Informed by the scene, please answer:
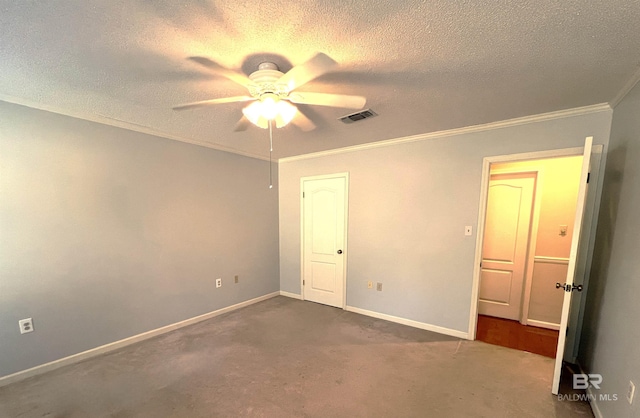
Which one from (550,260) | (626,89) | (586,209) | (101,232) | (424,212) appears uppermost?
(626,89)

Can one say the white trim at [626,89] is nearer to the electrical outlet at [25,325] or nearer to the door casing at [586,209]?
the door casing at [586,209]

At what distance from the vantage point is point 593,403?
A: 5.91ft

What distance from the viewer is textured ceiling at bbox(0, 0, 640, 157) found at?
43.5 inches

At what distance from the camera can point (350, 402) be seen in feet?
6.21

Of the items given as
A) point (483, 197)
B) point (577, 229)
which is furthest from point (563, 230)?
point (577, 229)

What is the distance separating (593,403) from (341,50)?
303cm

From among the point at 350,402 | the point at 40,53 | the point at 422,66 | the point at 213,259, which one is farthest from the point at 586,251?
the point at 40,53

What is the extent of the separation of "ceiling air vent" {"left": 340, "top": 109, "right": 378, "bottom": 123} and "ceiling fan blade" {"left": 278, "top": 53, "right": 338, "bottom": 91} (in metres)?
0.98

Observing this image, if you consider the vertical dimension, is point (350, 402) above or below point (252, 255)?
below

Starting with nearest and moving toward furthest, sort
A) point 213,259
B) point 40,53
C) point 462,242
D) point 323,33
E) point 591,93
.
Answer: point 323,33, point 40,53, point 591,93, point 462,242, point 213,259

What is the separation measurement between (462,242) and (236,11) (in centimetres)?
289

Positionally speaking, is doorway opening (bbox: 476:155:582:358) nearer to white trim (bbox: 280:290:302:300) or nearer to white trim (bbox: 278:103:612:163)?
white trim (bbox: 278:103:612:163)

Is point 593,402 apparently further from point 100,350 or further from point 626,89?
point 100,350

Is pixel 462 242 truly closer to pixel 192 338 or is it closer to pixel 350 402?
pixel 350 402
